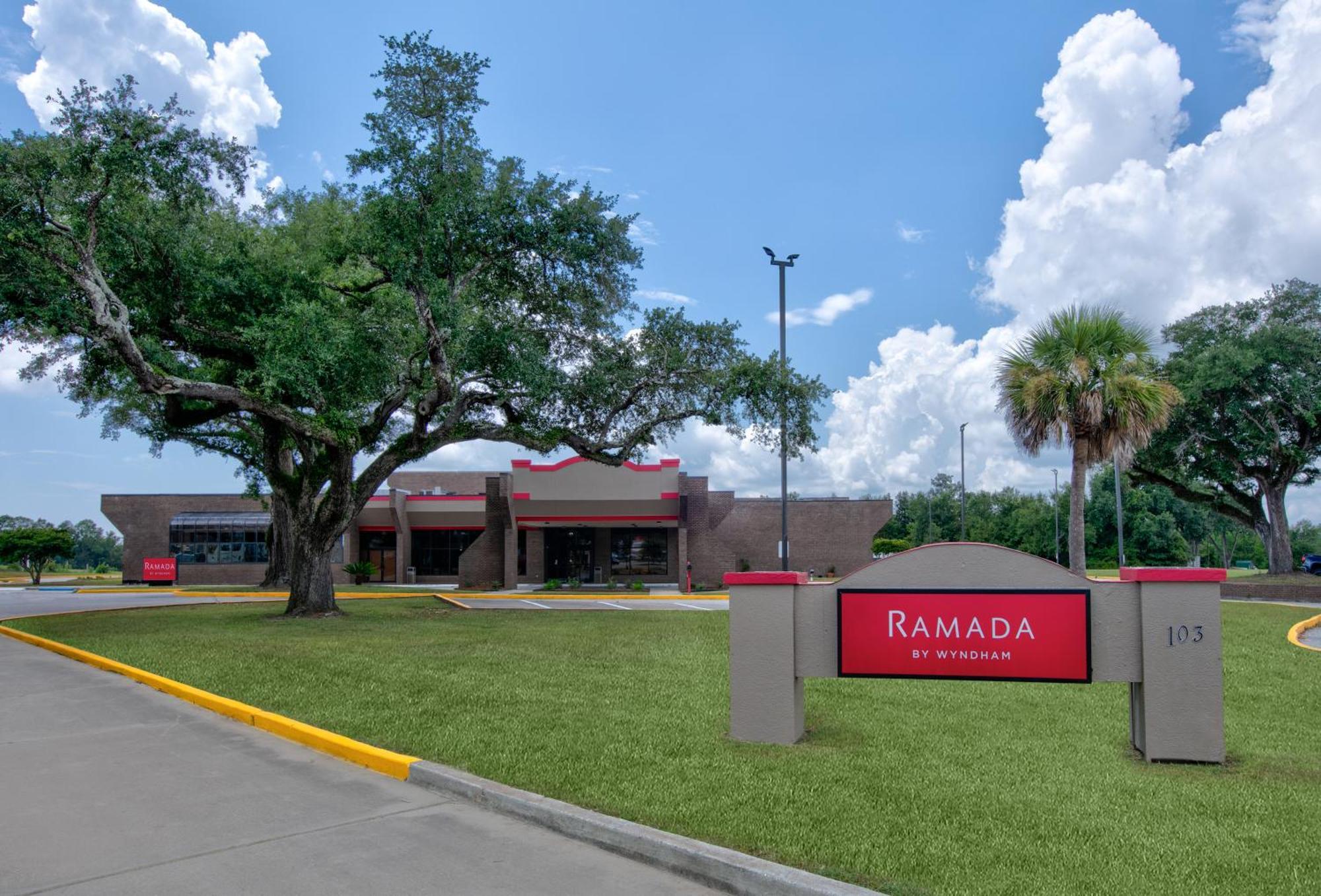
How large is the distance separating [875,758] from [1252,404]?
34.5 metres

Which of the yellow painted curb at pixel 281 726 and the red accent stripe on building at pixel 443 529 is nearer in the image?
the yellow painted curb at pixel 281 726

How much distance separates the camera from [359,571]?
142ft

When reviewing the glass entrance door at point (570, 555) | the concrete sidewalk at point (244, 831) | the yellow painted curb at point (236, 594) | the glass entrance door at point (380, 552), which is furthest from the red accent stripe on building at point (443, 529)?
the concrete sidewalk at point (244, 831)

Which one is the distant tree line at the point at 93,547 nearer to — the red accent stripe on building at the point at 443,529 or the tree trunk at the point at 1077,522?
the red accent stripe on building at the point at 443,529

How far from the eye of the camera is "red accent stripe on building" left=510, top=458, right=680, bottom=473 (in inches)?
1436

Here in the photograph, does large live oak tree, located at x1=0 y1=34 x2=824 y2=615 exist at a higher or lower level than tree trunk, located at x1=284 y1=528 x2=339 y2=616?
higher

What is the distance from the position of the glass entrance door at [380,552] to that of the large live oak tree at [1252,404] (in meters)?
34.0

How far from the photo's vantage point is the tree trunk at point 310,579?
2205 centimetres

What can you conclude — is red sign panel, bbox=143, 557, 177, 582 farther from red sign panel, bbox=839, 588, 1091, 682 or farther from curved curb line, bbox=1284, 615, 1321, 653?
curved curb line, bbox=1284, 615, 1321, 653

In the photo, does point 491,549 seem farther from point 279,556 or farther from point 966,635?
point 966,635

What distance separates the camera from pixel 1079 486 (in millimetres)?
17031

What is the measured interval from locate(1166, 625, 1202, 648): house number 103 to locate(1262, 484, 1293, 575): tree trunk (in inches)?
1361

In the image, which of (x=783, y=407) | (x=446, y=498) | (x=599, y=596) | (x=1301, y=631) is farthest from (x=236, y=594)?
(x=1301, y=631)

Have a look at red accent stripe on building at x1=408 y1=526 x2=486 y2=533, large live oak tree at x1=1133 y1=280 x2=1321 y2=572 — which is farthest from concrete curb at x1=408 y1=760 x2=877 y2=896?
red accent stripe on building at x1=408 y1=526 x2=486 y2=533
